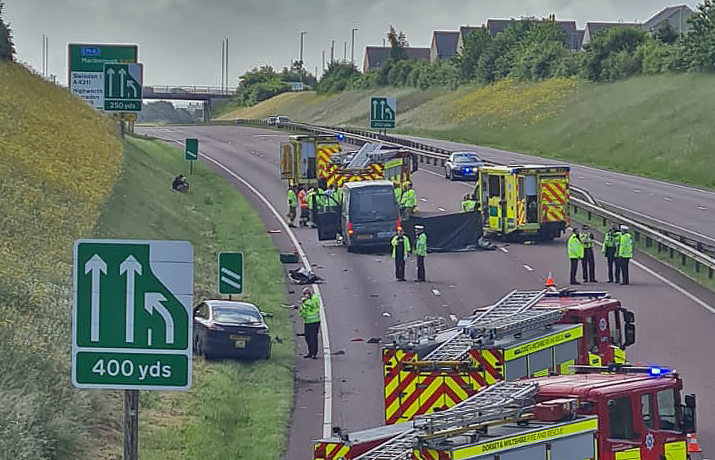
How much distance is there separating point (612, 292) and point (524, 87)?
88.0m

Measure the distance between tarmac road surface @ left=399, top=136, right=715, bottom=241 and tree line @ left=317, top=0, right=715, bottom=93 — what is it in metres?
21.7

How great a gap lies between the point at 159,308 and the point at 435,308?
25718 mm

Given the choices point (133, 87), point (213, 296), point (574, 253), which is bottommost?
point (213, 296)

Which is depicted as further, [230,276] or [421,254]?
[421,254]

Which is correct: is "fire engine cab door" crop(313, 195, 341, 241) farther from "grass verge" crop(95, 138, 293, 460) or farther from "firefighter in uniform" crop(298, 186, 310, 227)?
"firefighter in uniform" crop(298, 186, 310, 227)

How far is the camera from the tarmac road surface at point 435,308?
23.5m

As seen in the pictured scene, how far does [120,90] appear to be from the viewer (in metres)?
42.0

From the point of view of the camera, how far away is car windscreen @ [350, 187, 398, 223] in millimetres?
44656

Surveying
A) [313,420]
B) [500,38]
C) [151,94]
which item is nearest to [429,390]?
[313,420]

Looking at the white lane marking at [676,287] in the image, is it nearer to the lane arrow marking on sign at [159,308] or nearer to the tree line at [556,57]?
the lane arrow marking on sign at [159,308]

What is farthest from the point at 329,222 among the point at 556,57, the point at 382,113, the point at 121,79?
the point at 556,57

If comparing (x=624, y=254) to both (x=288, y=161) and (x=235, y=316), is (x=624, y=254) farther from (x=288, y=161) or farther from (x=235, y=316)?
(x=288, y=161)

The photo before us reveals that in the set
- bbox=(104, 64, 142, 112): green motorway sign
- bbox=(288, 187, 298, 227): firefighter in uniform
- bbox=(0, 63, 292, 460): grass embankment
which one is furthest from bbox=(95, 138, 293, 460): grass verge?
bbox=(104, 64, 142, 112): green motorway sign

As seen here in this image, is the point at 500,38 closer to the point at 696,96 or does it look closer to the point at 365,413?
the point at 696,96
